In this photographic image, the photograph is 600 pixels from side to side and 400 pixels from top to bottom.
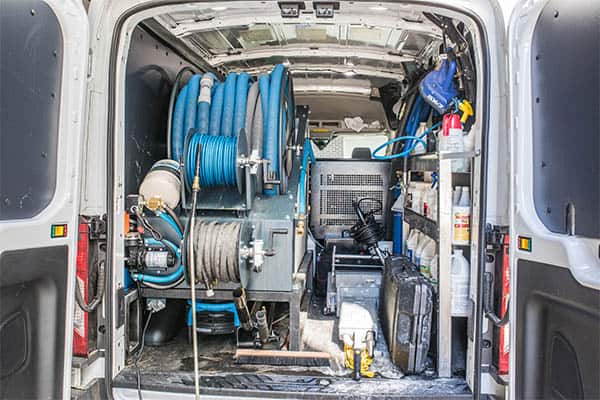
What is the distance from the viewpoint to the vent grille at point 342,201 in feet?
14.7

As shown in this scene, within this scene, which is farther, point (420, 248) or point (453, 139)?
point (420, 248)

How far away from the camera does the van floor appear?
74.7 inches

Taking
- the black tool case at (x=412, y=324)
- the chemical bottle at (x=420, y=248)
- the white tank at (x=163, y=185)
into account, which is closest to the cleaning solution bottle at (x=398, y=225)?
the chemical bottle at (x=420, y=248)

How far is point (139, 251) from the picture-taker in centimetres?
224

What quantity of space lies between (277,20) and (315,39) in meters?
0.86

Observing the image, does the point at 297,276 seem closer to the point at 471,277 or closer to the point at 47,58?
the point at 471,277

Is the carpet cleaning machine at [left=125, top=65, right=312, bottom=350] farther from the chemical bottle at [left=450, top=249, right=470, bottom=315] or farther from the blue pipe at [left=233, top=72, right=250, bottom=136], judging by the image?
the chemical bottle at [left=450, top=249, right=470, bottom=315]

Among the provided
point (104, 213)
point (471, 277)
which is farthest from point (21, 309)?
point (471, 277)

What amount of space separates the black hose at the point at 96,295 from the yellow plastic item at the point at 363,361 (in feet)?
4.18

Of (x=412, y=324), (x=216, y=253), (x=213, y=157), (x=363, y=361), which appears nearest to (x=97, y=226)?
(x=216, y=253)

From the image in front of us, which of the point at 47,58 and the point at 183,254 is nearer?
the point at 47,58

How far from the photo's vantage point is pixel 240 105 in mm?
2557

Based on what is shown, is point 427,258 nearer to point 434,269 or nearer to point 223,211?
point 434,269

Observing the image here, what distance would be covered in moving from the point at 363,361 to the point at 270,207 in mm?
1022
